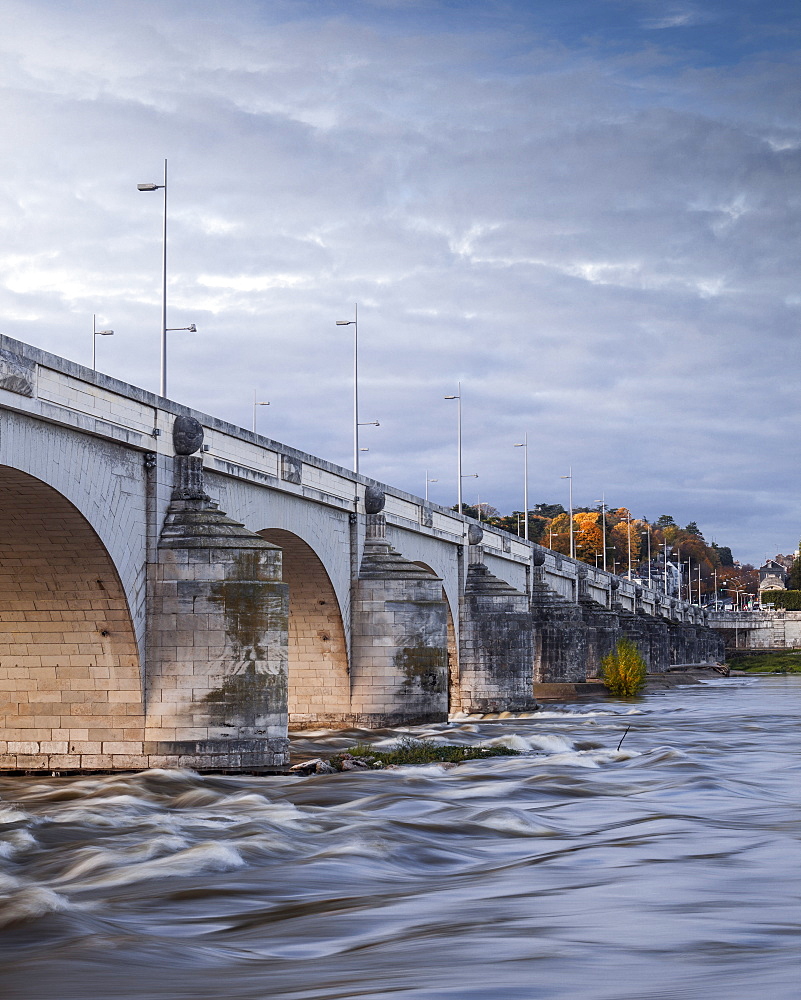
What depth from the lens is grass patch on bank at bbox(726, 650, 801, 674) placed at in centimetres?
→ 8643

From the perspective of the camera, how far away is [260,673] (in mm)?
20031

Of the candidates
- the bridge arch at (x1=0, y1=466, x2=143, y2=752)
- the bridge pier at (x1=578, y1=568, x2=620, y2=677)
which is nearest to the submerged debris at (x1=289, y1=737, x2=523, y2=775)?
the bridge arch at (x1=0, y1=466, x2=143, y2=752)

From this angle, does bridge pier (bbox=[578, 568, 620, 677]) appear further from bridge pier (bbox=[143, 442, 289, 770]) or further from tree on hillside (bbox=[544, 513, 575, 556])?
tree on hillside (bbox=[544, 513, 575, 556])

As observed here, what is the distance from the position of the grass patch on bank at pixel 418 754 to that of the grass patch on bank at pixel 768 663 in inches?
2488

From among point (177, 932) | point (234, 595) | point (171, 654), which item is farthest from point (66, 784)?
point (177, 932)

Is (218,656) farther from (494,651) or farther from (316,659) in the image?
(494,651)

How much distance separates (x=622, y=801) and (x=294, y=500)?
465 inches

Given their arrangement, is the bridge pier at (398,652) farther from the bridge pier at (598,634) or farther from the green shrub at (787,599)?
the green shrub at (787,599)

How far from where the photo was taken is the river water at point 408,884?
27.5ft

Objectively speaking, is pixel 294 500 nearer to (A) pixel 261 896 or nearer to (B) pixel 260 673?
(B) pixel 260 673

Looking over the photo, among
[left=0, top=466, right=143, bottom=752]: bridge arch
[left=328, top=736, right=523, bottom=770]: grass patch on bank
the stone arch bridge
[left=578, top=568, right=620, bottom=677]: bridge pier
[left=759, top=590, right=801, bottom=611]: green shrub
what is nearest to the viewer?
the stone arch bridge

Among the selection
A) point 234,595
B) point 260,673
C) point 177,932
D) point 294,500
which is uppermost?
point 294,500

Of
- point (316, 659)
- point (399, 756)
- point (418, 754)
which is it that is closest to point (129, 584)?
point (399, 756)

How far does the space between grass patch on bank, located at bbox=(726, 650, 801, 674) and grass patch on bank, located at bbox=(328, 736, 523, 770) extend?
207 feet
